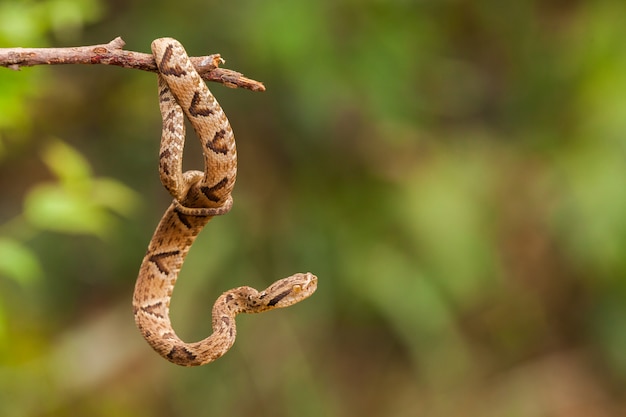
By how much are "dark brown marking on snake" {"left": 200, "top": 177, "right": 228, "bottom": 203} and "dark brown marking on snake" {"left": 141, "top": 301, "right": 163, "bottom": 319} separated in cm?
89

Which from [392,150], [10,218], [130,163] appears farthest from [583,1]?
[10,218]

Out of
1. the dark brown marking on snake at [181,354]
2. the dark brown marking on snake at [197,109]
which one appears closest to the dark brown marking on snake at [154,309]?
the dark brown marking on snake at [181,354]

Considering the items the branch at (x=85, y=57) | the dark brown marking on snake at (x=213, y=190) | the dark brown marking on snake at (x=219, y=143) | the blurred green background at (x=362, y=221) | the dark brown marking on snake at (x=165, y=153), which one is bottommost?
the blurred green background at (x=362, y=221)

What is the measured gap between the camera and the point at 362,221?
1083cm

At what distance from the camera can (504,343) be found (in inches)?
463

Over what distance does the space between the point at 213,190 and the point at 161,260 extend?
2.82 feet

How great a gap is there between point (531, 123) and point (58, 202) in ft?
22.8

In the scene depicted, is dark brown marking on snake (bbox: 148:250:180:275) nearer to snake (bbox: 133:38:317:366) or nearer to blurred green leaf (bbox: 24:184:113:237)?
snake (bbox: 133:38:317:366)

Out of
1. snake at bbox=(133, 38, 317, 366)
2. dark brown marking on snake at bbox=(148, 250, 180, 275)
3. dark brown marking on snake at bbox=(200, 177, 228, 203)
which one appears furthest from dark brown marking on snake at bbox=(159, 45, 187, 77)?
dark brown marking on snake at bbox=(148, 250, 180, 275)

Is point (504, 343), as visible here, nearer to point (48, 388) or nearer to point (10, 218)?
point (48, 388)

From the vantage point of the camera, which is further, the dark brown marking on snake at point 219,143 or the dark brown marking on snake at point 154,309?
the dark brown marking on snake at point 154,309

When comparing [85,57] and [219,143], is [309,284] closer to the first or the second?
[219,143]

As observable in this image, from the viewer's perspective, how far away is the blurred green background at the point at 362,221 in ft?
34.8

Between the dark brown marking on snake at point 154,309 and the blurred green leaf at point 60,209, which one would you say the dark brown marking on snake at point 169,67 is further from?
the blurred green leaf at point 60,209
